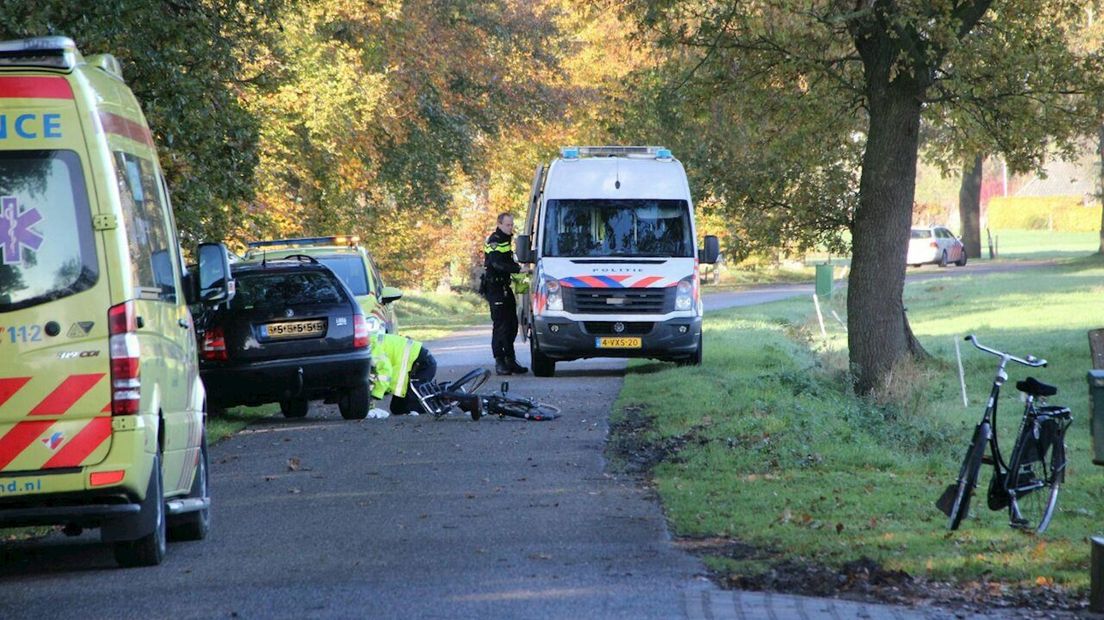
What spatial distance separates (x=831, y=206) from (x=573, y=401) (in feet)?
19.6

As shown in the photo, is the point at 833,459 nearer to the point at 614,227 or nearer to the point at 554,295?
the point at 554,295

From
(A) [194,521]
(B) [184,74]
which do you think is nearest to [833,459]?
(A) [194,521]

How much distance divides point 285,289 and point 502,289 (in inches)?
253

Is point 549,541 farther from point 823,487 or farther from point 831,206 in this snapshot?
point 831,206

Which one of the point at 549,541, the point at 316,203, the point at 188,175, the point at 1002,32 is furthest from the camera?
the point at 316,203

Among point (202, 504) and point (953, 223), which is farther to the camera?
point (953, 223)

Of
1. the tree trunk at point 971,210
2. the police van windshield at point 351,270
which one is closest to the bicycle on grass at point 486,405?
the police van windshield at point 351,270

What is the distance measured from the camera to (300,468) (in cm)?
1348

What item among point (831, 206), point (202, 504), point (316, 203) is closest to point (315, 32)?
point (316, 203)

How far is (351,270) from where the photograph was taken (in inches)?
858

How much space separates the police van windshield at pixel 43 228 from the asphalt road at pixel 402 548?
1.51m

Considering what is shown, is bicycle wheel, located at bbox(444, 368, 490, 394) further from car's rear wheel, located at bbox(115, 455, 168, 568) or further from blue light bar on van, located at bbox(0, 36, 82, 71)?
blue light bar on van, located at bbox(0, 36, 82, 71)

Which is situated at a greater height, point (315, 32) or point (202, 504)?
point (315, 32)

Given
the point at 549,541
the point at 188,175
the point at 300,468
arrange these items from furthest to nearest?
1. the point at 188,175
2. the point at 300,468
3. the point at 549,541
